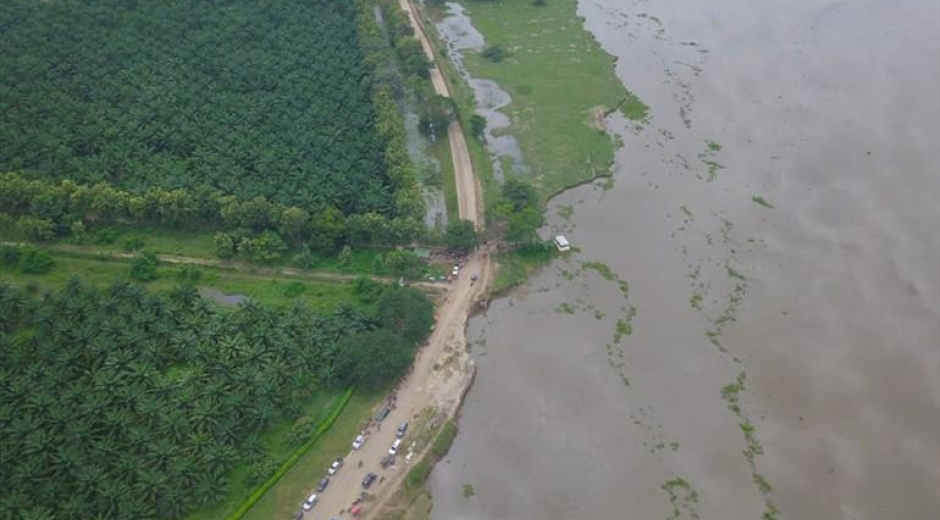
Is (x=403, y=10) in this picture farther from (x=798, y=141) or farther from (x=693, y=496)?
(x=693, y=496)

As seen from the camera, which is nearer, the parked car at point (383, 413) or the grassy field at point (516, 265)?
the parked car at point (383, 413)

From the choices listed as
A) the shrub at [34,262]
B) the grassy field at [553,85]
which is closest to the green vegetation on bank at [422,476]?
the grassy field at [553,85]

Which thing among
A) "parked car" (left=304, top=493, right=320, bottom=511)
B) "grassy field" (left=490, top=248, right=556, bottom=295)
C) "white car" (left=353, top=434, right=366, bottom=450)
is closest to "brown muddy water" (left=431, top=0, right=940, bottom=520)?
"grassy field" (left=490, top=248, right=556, bottom=295)

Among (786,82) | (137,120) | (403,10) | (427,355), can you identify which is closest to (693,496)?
(427,355)

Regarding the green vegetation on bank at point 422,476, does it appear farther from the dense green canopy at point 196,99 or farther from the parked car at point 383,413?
the dense green canopy at point 196,99

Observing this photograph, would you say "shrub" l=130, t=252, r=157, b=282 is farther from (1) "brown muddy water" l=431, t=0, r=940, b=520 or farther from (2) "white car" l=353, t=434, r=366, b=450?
(1) "brown muddy water" l=431, t=0, r=940, b=520

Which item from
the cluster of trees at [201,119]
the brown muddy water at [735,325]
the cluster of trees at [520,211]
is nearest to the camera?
the brown muddy water at [735,325]

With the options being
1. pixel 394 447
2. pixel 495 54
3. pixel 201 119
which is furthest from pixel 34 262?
pixel 495 54

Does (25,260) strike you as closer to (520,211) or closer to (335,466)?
(335,466)
